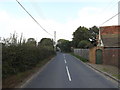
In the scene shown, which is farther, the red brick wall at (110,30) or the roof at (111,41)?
the red brick wall at (110,30)

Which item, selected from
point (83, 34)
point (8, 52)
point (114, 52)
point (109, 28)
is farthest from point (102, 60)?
point (83, 34)

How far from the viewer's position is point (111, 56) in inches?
1072

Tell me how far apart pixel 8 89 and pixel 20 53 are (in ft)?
17.9

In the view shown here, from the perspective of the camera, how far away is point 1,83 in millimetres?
10875

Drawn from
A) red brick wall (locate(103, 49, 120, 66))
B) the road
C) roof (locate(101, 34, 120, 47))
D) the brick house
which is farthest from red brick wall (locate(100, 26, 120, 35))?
the road

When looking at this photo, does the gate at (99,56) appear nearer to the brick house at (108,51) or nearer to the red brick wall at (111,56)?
the brick house at (108,51)

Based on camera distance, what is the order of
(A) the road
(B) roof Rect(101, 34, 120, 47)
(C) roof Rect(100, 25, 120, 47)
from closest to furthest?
(A) the road < (B) roof Rect(101, 34, 120, 47) < (C) roof Rect(100, 25, 120, 47)

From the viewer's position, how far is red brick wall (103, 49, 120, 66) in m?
25.2

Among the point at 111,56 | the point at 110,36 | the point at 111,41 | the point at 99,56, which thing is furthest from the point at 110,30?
the point at 111,56

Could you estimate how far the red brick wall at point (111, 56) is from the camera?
25.2 meters

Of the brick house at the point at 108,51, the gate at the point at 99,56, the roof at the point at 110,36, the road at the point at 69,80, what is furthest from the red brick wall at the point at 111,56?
the road at the point at 69,80

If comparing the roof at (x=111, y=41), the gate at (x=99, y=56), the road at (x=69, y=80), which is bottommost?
the road at (x=69, y=80)

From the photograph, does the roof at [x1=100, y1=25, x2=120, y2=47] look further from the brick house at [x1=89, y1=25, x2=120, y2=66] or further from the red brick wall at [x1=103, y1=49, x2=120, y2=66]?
the red brick wall at [x1=103, y1=49, x2=120, y2=66]

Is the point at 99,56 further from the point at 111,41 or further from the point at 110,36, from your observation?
the point at 110,36
